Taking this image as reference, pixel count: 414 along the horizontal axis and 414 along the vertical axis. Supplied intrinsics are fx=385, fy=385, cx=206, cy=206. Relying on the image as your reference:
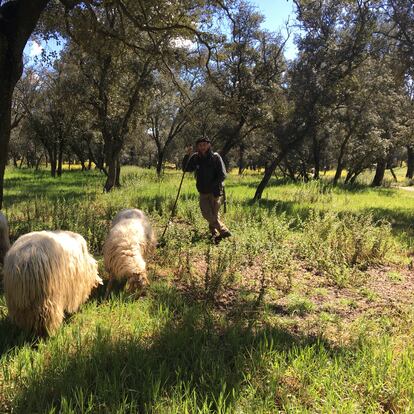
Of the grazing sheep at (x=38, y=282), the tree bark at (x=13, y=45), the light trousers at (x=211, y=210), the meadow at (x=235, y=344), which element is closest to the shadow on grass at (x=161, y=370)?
the meadow at (x=235, y=344)

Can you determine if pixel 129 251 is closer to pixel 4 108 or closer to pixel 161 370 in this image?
pixel 161 370

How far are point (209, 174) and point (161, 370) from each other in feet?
17.5

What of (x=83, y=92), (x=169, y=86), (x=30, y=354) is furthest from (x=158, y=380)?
(x=169, y=86)

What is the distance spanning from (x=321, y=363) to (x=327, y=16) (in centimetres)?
1386

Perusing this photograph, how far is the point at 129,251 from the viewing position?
17.1ft

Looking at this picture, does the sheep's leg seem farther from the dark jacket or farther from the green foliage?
the dark jacket

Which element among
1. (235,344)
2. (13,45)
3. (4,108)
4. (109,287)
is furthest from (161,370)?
(13,45)

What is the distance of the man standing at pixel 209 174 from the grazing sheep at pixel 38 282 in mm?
4412

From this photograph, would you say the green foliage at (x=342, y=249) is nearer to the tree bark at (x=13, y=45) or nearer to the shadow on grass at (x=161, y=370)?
the shadow on grass at (x=161, y=370)

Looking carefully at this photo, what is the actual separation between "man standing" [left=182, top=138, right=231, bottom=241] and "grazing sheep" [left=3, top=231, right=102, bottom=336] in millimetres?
4412

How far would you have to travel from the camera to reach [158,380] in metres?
3.01

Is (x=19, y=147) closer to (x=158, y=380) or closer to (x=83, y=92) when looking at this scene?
(x=83, y=92)

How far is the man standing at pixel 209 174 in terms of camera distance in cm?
814

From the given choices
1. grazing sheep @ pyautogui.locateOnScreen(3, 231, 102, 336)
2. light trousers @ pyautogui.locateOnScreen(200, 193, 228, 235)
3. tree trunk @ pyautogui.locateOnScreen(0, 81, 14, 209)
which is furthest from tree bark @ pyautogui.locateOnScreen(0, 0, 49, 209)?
light trousers @ pyautogui.locateOnScreen(200, 193, 228, 235)
